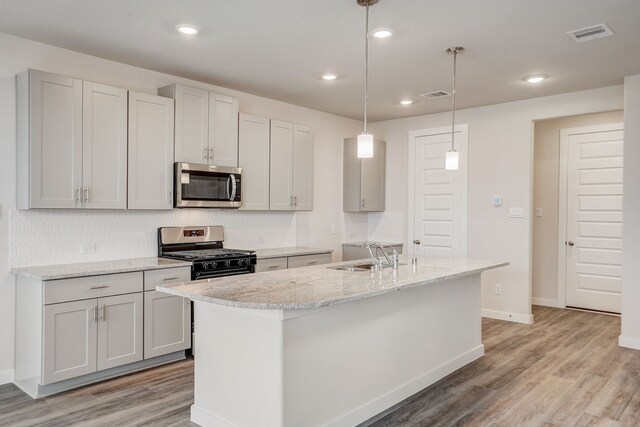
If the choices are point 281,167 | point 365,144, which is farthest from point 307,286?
point 281,167

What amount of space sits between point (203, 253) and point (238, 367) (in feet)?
5.99

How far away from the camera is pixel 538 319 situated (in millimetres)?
5504

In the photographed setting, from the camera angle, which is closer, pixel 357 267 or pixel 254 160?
pixel 357 267

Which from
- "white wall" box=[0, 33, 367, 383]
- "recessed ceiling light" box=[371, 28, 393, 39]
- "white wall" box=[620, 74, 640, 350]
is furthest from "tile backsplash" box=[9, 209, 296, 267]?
"white wall" box=[620, 74, 640, 350]

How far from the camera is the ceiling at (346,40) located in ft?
Answer: 9.37

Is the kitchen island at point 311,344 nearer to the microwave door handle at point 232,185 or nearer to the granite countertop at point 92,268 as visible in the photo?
the granite countertop at point 92,268

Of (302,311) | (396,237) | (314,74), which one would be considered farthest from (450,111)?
(302,311)

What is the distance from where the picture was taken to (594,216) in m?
5.86

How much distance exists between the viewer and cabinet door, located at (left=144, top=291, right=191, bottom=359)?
3592 millimetres

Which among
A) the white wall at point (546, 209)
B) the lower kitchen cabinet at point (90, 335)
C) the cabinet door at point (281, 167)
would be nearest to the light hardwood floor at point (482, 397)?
the lower kitchen cabinet at point (90, 335)

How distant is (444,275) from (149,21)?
258 cm

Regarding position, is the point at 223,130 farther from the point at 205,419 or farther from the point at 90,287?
the point at 205,419

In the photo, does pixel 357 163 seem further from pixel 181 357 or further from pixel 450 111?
pixel 181 357

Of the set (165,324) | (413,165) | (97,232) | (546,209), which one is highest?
(413,165)
